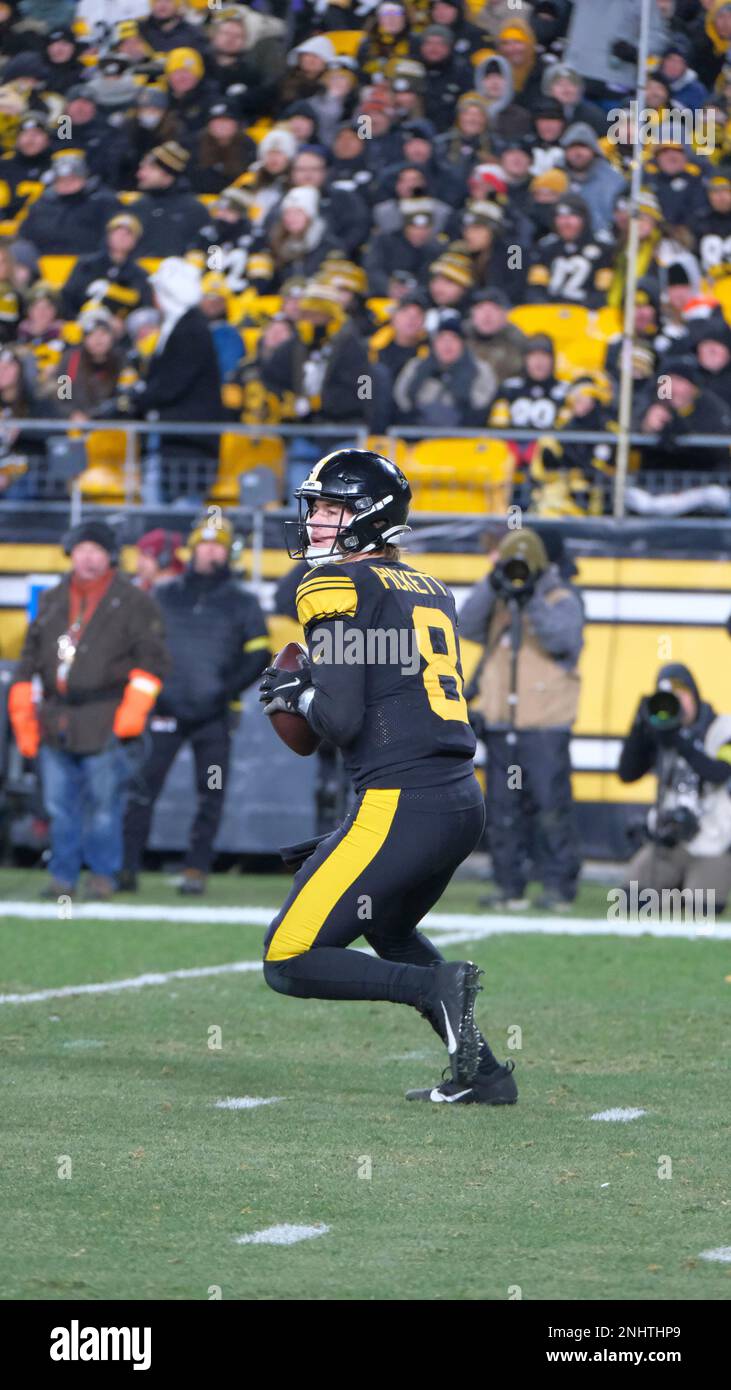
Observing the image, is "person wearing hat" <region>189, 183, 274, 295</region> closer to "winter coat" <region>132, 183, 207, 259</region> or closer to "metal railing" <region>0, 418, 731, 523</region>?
"winter coat" <region>132, 183, 207, 259</region>

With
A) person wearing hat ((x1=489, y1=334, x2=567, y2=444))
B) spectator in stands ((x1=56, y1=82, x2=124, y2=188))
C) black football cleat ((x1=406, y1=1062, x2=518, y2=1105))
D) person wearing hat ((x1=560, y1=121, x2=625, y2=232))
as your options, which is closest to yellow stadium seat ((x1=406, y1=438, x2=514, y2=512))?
person wearing hat ((x1=489, y1=334, x2=567, y2=444))

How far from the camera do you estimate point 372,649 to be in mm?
6133

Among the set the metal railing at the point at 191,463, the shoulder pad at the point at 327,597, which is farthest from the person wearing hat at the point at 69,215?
the shoulder pad at the point at 327,597

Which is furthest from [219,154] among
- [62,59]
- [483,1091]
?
[483,1091]

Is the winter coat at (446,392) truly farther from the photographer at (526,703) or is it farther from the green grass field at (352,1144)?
the green grass field at (352,1144)

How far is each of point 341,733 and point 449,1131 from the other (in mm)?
1079

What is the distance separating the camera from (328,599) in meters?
6.07

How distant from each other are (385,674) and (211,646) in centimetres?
695

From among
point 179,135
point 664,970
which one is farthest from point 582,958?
point 179,135

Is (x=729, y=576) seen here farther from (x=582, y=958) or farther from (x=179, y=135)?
(x=179, y=135)

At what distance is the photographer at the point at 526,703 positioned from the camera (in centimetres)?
1224

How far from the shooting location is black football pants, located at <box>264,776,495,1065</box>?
6148mm

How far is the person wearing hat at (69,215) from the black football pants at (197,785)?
608 cm

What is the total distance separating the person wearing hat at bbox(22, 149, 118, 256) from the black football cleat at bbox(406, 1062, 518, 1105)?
12552mm
